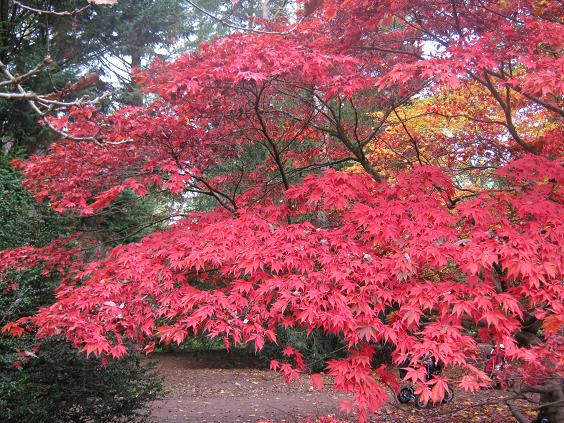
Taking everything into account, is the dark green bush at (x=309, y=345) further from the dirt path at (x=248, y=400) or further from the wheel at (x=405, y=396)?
the wheel at (x=405, y=396)

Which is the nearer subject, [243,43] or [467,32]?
[243,43]

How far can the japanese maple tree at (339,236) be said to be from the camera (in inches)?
110

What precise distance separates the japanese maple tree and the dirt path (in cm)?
329

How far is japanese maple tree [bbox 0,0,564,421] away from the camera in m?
2.79

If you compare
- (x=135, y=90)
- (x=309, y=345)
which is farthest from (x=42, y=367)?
(x=309, y=345)

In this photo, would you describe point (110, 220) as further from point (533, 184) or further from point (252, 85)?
point (533, 184)

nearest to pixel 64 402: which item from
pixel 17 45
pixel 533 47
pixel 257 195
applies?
pixel 257 195

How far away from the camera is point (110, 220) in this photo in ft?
32.0

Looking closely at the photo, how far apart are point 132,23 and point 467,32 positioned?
958 centimetres

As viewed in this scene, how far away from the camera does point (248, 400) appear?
9.95 metres

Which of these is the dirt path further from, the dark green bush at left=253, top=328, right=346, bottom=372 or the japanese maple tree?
the japanese maple tree

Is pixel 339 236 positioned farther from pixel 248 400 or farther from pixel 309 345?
pixel 309 345

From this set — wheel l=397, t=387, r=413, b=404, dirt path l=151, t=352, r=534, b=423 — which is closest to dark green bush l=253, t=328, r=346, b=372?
dirt path l=151, t=352, r=534, b=423

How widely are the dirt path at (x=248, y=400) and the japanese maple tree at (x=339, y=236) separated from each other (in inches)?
129
